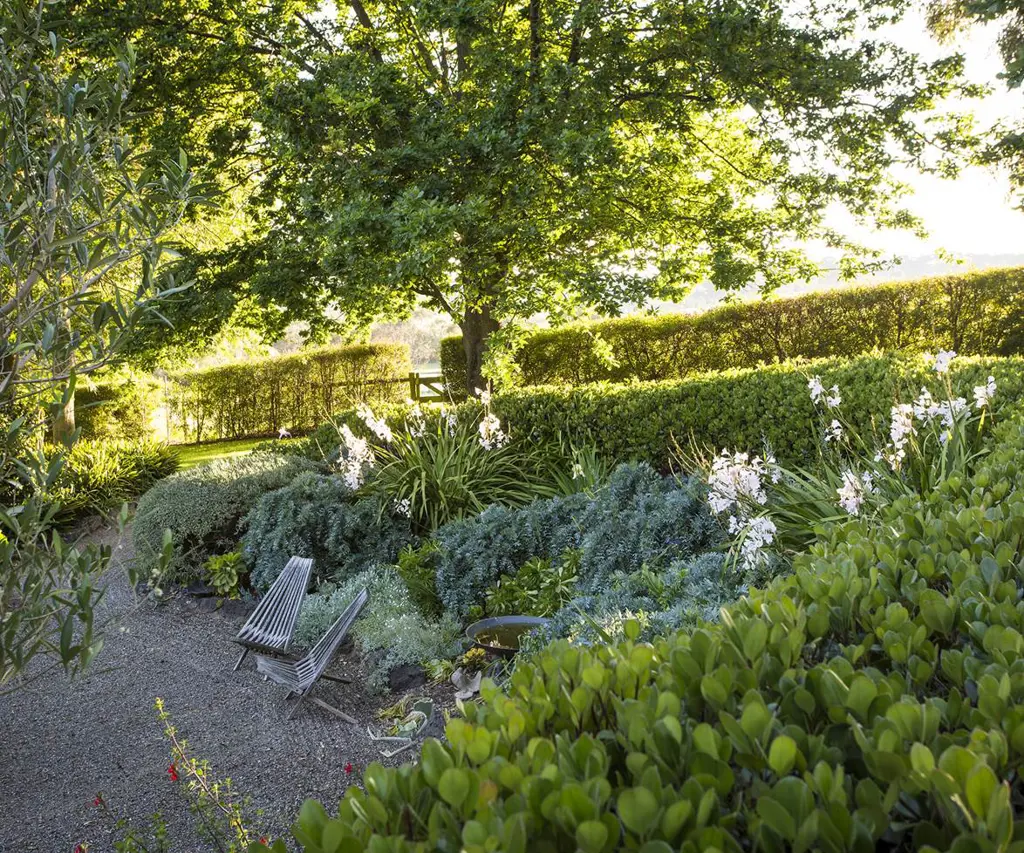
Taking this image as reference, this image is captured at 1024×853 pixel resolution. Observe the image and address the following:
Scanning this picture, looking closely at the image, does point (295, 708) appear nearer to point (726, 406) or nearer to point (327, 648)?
point (327, 648)

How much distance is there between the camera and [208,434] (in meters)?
18.2

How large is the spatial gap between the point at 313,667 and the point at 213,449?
12892 mm

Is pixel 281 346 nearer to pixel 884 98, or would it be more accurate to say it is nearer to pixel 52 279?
pixel 884 98

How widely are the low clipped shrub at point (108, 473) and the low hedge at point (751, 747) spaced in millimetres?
10185

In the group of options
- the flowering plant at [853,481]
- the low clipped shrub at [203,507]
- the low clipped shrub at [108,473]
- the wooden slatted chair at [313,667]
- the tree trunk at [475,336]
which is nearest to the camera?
the flowering plant at [853,481]

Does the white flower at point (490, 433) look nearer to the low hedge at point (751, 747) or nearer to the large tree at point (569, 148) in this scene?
the large tree at point (569, 148)

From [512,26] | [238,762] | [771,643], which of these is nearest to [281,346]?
[512,26]

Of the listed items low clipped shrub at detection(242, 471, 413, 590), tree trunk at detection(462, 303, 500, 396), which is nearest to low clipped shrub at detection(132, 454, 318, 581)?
low clipped shrub at detection(242, 471, 413, 590)

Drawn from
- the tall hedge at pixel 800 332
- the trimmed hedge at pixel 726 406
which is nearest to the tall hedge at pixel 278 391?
the tall hedge at pixel 800 332

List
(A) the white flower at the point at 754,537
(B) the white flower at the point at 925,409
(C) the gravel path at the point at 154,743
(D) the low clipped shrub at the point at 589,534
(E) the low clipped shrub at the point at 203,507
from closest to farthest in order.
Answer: (C) the gravel path at the point at 154,743
(A) the white flower at the point at 754,537
(B) the white flower at the point at 925,409
(D) the low clipped shrub at the point at 589,534
(E) the low clipped shrub at the point at 203,507

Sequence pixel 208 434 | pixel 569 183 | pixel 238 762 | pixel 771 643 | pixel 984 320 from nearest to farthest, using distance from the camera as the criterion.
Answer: pixel 771 643
pixel 238 762
pixel 569 183
pixel 984 320
pixel 208 434

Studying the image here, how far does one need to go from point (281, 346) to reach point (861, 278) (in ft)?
85.7

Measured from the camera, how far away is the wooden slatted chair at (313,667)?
489cm

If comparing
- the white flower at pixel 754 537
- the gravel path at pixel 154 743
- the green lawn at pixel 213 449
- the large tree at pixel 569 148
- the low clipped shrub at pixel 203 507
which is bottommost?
the gravel path at pixel 154 743
